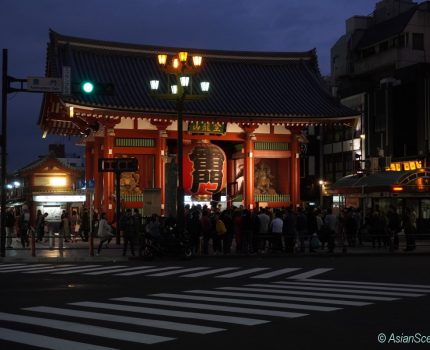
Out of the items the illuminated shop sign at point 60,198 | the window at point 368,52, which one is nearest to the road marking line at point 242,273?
the illuminated shop sign at point 60,198

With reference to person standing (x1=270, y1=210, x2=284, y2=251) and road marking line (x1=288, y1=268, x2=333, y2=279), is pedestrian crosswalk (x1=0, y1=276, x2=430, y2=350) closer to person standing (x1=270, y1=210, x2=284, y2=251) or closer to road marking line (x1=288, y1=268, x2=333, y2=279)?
road marking line (x1=288, y1=268, x2=333, y2=279)

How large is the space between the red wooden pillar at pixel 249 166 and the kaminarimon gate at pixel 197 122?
53mm

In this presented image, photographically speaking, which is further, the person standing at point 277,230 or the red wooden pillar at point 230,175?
the red wooden pillar at point 230,175

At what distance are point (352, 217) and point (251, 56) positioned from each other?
1421 centimetres

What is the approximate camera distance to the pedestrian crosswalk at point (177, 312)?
872 cm

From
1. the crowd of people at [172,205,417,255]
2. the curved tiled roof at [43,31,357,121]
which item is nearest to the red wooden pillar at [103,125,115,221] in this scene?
the curved tiled roof at [43,31,357,121]

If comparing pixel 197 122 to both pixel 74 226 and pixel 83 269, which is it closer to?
pixel 74 226

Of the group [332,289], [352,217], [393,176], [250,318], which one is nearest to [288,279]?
[332,289]

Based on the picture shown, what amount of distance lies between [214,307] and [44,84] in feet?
47.7

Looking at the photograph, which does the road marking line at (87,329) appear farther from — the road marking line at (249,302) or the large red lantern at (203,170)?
the large red lantern at (203,170)

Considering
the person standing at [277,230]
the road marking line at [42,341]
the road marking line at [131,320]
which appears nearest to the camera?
the road marking line at [42,341]

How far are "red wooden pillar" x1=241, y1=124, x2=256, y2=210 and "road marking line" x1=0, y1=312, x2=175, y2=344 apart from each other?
22999 mm

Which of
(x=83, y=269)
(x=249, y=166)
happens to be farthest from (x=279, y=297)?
(x=249, y=166)

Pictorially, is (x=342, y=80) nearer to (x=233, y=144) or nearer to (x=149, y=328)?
(x=233, y=144)
